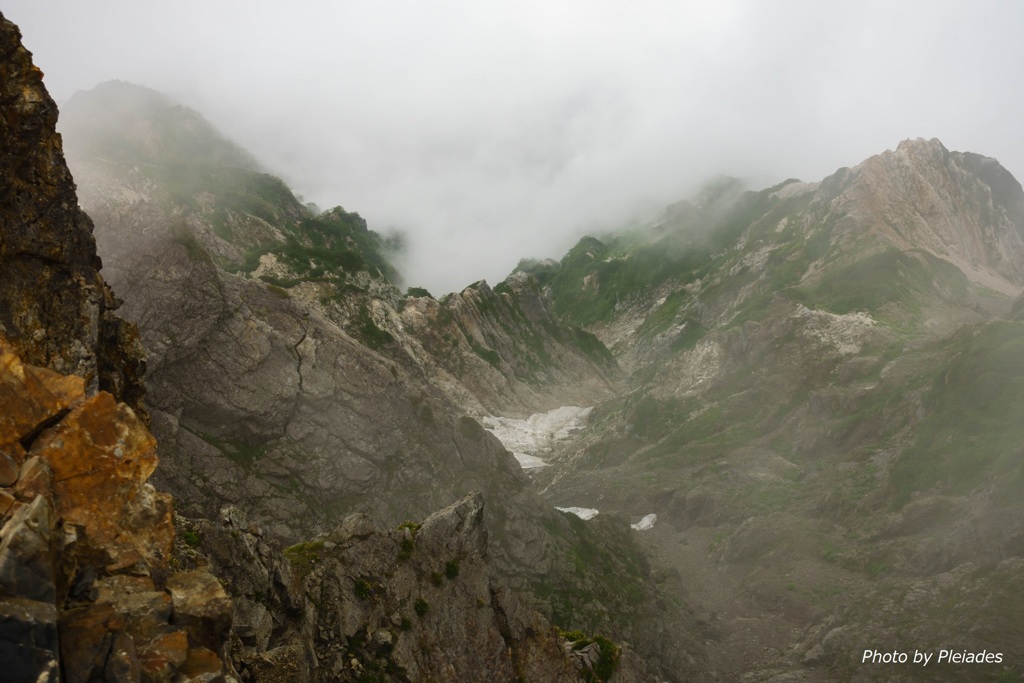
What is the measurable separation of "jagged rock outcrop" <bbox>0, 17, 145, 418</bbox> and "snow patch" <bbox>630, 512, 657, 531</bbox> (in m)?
61.5

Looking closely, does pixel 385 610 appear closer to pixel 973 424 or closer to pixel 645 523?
pixel 645 523

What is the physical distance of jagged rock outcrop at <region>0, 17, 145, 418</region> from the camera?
1692cm

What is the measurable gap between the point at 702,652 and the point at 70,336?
1805 inches

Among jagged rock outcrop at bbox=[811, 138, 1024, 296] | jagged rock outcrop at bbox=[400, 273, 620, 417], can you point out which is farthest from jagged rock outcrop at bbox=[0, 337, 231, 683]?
jagged rock outcrop at bbox=[811, 138, 1024, 296]

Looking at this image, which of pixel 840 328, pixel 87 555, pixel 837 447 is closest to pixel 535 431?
pixel 837 447

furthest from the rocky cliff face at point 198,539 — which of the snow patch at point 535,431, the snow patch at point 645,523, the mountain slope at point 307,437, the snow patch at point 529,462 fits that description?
the snow patch at point 535,431

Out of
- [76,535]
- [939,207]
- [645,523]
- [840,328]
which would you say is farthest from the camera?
[939,207]

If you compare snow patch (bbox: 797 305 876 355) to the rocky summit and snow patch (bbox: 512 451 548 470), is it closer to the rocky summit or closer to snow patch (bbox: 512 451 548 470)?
the rocky summit

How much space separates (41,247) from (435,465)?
37383mm

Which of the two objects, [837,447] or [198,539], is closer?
[198,539]

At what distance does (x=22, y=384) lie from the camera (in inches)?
450

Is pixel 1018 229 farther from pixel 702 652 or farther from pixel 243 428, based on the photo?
pixel 243 428

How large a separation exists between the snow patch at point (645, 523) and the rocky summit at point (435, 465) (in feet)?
1.70

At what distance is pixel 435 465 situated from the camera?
52031 mm
